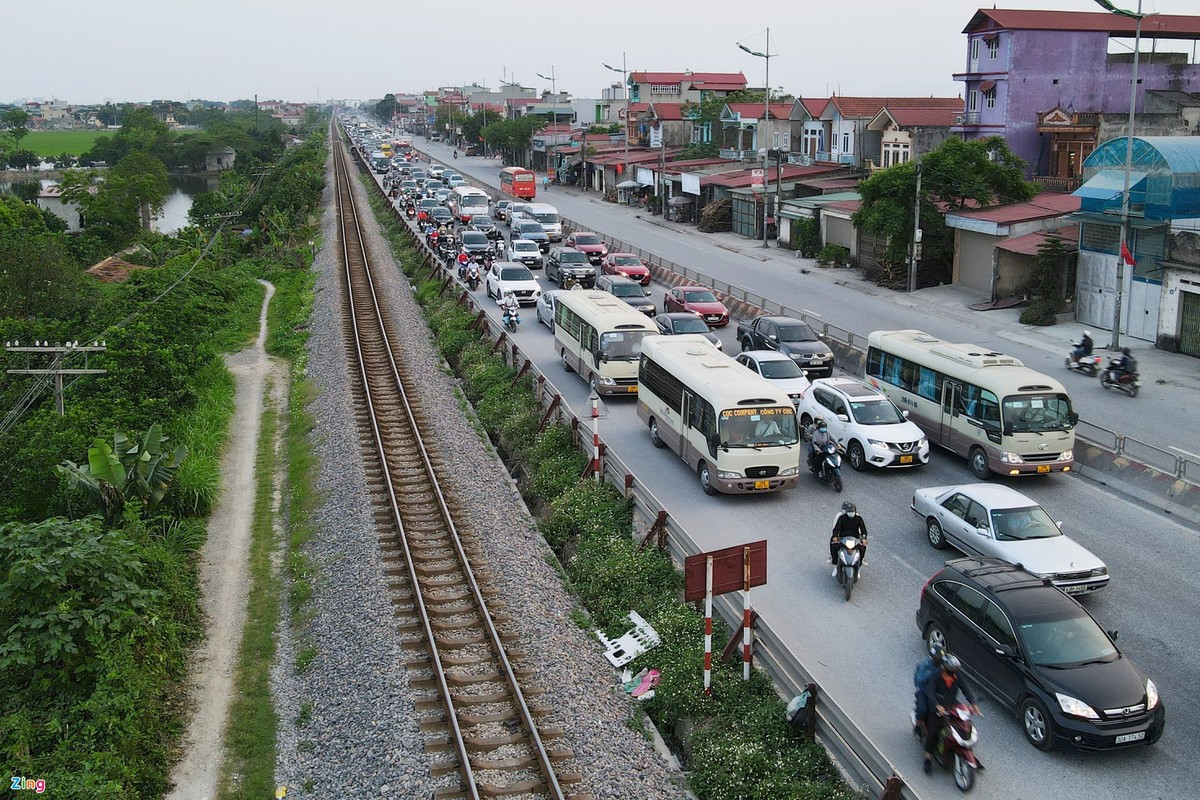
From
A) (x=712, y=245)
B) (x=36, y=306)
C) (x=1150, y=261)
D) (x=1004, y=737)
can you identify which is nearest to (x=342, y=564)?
(x=1004, y=737)

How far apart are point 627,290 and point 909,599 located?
2175 cm

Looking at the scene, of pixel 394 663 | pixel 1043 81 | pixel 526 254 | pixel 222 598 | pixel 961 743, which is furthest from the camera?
pixel 1043 81

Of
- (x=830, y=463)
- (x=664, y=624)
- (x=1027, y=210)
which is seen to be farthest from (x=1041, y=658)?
(x=1027, y=210)

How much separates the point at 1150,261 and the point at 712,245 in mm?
27445

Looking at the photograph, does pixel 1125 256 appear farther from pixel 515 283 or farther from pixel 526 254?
pixel 526 254

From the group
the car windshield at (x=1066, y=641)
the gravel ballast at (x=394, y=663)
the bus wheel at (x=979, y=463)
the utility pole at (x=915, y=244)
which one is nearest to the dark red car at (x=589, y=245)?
the utility pole at (x=915, y=244)

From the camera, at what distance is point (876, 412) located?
848 inches

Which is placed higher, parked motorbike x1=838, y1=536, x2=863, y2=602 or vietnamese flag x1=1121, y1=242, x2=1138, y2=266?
vietnamese flag x1=1121, y1=242, x2=1138, y2=266

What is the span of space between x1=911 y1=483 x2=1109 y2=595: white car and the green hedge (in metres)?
4.57

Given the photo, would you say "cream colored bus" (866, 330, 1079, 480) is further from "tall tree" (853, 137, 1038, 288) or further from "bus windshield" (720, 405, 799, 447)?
"tall tree" (853, 137, 1038, 288)

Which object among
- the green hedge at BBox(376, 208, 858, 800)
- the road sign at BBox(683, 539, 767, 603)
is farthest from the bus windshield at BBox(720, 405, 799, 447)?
the road sign at BBox(683, 539, 767, 603)

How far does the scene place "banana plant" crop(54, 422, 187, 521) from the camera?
61.5 feet

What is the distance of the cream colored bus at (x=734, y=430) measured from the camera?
1930 cm

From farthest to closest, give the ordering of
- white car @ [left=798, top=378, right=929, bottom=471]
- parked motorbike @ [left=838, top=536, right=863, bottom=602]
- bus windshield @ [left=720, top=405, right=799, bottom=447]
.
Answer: white car @ [left=798, top=378, right=929, bottom=471]
bus windshield @ [left=720, top=405, right=799, bottom=447]
parked motorbike @ [left=838, top=536, right=863, bottom=602]
